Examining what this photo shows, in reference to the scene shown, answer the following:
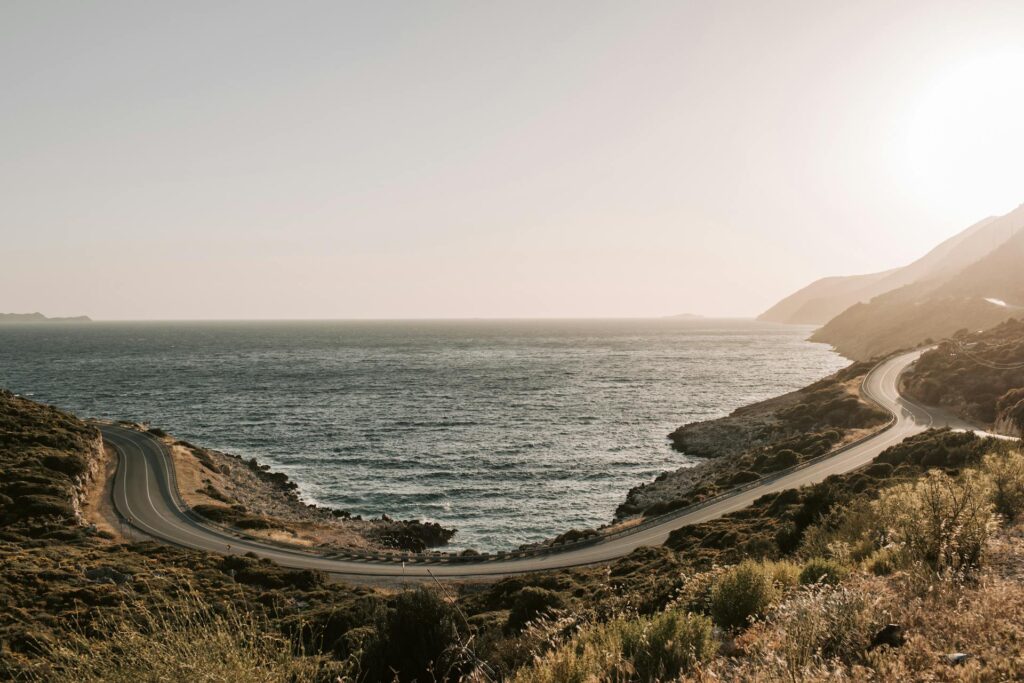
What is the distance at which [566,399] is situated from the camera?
9969 cm

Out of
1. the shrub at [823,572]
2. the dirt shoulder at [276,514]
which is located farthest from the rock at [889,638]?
the dirt shoulder at [276,514]

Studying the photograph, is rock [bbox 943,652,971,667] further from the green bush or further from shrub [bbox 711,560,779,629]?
shrub [bbox 711,560,779,629]

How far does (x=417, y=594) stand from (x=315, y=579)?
19924 millimetres

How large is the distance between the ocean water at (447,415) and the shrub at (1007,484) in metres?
29.8

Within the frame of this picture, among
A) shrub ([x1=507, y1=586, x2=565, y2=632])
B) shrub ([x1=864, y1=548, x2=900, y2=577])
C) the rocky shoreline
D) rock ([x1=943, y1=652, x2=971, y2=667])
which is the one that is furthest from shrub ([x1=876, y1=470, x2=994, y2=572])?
the rocky shoreline

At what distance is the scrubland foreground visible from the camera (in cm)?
720

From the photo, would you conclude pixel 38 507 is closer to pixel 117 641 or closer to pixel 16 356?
pixel 117 641

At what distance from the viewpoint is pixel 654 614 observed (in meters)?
13.3

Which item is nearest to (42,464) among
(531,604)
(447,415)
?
(531,604)

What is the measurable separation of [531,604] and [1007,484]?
52.0 ft

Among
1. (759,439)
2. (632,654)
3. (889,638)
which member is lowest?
(759,439)

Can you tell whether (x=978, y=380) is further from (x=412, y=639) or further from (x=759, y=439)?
(x=412, y=639)

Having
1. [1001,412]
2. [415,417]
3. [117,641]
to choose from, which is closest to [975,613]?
[117,641]

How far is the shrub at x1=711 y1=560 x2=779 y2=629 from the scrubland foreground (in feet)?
0.11
